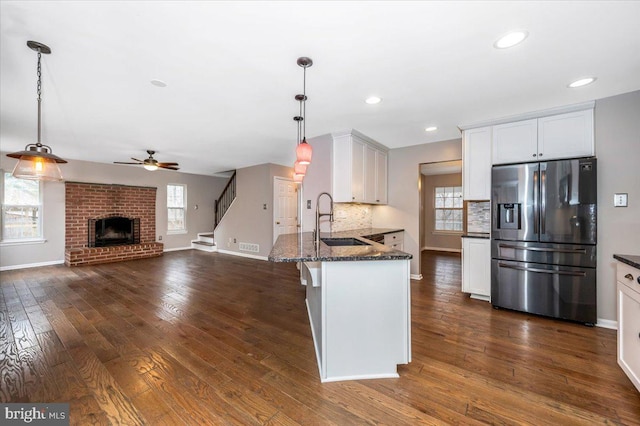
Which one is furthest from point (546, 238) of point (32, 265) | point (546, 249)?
point (32, 265)

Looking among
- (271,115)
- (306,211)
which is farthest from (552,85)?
(306,211)

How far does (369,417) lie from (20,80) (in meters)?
4.08

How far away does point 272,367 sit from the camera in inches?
79.4

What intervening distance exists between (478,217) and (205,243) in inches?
283

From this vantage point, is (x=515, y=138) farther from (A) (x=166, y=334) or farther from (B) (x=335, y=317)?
(A) (x=166, y=334)

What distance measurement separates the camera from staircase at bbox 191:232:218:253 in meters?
7.72

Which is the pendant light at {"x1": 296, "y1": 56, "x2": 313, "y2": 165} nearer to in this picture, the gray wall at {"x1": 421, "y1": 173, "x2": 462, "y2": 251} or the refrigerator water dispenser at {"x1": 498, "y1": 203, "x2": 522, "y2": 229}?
the refrigerator water dispenser at {"x1": 498, "y1": 203, "x2": 522, "y2": 229}

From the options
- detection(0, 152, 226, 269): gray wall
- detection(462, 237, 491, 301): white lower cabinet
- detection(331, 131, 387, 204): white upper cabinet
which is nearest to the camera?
detection(462, 237, 491, 301): white lower cabinet

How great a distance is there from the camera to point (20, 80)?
8.01 ft

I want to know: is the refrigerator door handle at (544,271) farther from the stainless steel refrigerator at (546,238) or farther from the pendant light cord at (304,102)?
the pendant light cord at (304,102)

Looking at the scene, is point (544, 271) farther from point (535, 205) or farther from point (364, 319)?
point (364, 319)

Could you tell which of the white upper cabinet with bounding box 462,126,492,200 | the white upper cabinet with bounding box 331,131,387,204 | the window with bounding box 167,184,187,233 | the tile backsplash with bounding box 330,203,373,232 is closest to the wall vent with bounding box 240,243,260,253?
the window with bounding box 167,184,187,233

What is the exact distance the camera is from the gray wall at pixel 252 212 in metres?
6.48

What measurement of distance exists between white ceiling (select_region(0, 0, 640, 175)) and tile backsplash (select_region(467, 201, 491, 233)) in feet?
4.95
